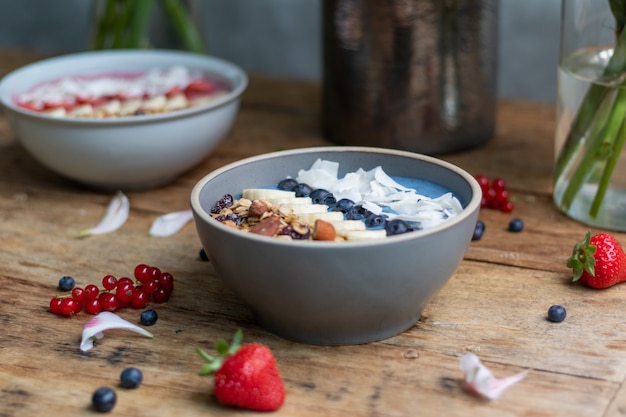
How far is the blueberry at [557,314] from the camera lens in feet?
2.99

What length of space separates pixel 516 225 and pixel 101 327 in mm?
536

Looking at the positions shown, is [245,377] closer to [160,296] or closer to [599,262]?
[160,296]

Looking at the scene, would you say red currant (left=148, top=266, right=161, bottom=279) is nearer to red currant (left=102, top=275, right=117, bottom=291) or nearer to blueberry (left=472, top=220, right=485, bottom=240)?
red currant (left=102, top=275, right=117, bottom=291)

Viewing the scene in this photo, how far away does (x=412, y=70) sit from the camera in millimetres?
1322

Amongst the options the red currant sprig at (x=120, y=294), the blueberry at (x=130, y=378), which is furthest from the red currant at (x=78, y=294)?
the blueberry at (x=130, y=378)

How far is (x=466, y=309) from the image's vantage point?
3.11 feet

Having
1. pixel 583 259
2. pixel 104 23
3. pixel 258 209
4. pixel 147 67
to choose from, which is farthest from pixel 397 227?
pixel 104 23

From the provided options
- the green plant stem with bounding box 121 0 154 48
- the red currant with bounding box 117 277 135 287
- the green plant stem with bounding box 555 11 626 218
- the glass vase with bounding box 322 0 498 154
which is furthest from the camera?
the green plant stem with bounding box 121 0 154 48

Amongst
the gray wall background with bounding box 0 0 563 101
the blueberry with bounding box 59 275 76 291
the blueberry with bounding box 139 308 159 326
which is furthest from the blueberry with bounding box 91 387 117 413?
the gray wall background with bounding box 0 0 563 101

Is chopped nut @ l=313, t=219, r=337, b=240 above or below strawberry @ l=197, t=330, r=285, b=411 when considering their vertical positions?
above

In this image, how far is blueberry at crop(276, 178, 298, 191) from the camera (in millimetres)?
986

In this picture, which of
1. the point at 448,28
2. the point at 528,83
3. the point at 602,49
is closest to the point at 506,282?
the point at 602,49

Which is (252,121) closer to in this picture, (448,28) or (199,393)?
(448,28)

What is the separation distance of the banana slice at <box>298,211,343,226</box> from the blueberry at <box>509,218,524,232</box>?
1.11 feet
